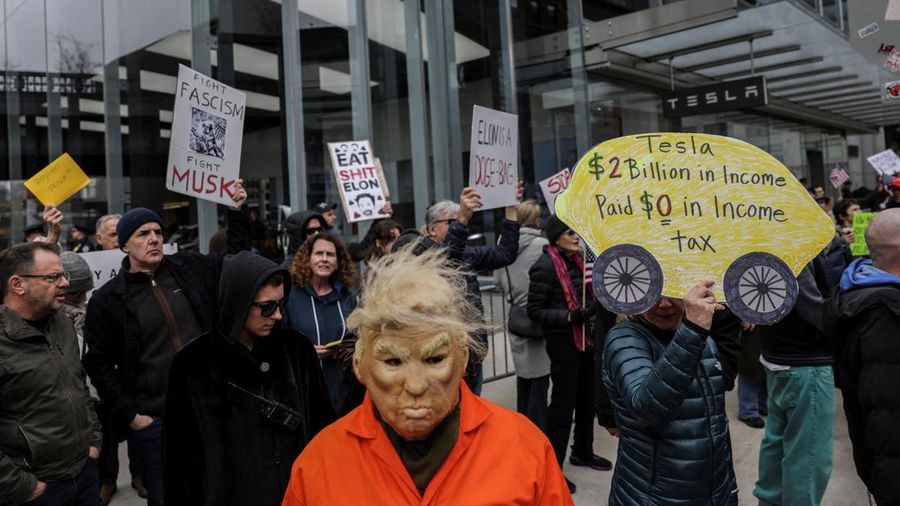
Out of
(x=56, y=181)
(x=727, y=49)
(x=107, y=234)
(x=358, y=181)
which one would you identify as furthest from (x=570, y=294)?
(x=727, y=49)

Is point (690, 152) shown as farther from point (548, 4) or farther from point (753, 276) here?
point (548, 4)

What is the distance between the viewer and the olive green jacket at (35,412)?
106 inches

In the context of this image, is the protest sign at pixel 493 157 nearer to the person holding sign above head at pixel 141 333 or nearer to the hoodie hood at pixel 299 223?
the hoodie hood at pixel 299 223

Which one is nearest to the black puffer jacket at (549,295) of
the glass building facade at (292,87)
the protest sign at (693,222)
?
the protest sign at (693,222)

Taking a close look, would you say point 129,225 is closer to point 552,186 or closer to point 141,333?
point 141,333

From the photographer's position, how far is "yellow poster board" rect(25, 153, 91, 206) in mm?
4863

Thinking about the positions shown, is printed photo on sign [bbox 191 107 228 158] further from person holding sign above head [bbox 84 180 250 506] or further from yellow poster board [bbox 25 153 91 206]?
yellow poster board [bbox 25 153 91 206]

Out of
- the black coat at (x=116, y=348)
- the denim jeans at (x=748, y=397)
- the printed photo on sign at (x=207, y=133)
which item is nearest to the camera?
the black coat at (x=116, y=348)

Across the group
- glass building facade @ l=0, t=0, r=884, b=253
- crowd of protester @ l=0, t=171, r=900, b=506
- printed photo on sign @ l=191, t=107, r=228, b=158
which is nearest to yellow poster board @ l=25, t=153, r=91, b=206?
crowd of protester @ l=0, t=171, r=900, b=506

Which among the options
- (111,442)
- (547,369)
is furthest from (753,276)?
(111,442)

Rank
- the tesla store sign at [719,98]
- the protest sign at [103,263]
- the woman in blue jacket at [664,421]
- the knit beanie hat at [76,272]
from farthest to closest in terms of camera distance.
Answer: the tesla store sign at [719,98]
the protest sign at [103,263]
the knit beanie hat at [76,272]
the woman in blue jacket at [664,421]

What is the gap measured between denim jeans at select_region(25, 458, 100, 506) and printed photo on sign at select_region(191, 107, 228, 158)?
2.18 m

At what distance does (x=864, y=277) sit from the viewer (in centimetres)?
271

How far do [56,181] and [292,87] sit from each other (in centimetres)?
460
